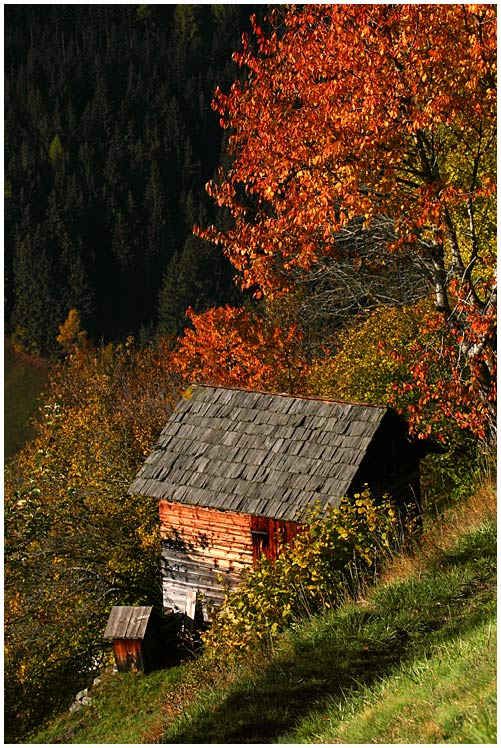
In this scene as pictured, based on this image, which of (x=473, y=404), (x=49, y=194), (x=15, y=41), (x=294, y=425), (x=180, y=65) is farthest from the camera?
(x=15, y=41)

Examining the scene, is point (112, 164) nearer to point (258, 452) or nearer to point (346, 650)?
point (258, 452)

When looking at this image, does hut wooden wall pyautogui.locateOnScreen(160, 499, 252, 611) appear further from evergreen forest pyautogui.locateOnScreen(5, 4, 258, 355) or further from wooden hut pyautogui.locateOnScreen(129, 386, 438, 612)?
evergreen forest pyautogui.locateOnScreen(5, 4, 258, 355)

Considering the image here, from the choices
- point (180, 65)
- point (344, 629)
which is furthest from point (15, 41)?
point (344, 629)

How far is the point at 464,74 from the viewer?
39.0ft

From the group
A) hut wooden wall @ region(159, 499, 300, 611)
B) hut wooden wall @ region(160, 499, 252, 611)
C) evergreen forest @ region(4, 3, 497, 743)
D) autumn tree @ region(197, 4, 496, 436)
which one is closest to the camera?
evergreen forest @ region(4, 3, 497, 743)

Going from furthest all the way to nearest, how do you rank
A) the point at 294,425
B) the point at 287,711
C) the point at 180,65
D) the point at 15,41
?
1. the point at 15,41
2. the point at 180,65
3. the point at 294,425
4. the point at 287,711

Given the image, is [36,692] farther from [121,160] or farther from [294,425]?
[121,160]

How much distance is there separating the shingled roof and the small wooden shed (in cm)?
236

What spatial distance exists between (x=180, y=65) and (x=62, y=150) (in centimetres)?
2047

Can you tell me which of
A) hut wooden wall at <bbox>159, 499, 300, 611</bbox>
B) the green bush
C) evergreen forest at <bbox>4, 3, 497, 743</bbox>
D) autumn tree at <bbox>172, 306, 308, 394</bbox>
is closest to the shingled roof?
evergreen forest at <bbox>4, 3, 497, 743</bbox>

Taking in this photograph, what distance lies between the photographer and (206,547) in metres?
17.9

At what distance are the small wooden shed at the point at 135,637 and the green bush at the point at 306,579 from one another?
443 centimetres

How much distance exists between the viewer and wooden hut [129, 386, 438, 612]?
15469mm

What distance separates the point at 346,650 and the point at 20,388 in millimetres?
77133
